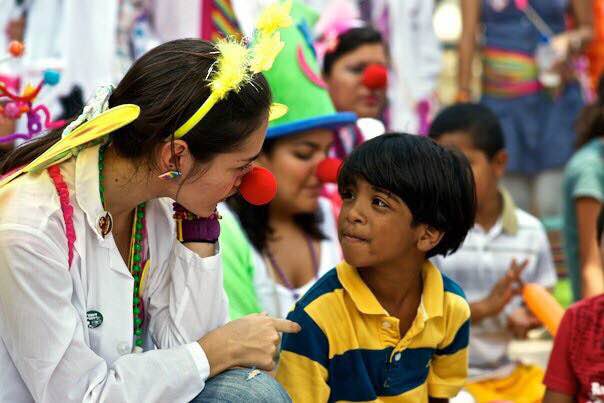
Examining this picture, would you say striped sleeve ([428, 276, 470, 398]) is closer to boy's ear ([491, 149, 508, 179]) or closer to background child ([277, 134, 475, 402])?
background child ([277, 134, 475, 402])

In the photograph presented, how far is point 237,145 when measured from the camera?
2041mm

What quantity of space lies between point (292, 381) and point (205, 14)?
5.89 feet

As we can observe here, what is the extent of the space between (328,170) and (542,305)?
2.20 ft

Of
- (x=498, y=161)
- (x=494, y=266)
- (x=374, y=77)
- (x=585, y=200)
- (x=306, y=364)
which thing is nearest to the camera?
(x=306, y=364)

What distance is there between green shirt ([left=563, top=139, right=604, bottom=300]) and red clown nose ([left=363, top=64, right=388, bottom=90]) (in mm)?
697

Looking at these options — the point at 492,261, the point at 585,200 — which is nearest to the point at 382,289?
the point at 492,261

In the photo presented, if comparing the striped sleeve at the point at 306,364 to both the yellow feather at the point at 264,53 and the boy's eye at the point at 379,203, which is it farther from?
the yellow feather at the point at 264,53

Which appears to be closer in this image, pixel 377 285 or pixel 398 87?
pixel 377 285

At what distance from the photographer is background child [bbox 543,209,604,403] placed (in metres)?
2.36

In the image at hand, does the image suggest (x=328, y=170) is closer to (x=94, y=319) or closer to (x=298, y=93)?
(x=298, y=93)

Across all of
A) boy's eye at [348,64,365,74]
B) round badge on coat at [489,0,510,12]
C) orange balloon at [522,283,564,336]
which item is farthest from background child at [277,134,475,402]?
round badge on coat at [489,0,510,12]

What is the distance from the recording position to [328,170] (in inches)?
110

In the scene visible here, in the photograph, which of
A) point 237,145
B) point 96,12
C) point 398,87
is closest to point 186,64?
point 237,145

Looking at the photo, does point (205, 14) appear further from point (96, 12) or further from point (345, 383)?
point (345, 383)
